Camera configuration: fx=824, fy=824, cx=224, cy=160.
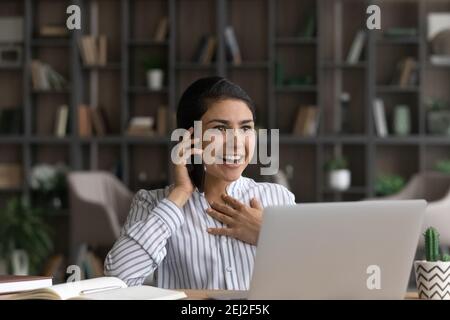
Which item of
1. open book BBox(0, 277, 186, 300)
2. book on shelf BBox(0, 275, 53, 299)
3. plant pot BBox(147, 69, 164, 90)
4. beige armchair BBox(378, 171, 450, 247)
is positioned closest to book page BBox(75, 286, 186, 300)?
open book BBox(0, 277, 186, 300)

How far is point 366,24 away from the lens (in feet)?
21.1

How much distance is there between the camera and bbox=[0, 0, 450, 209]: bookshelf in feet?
21.0

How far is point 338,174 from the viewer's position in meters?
6.34

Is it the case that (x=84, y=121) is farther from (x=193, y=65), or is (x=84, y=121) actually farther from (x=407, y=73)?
(x=407, y=73)

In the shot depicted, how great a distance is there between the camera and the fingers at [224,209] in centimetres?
213

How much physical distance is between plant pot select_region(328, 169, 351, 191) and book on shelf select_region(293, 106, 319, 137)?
347 mm

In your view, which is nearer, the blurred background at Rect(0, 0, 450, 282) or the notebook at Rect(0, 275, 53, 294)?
the notebook at Rect(0, 275, 53, 294)

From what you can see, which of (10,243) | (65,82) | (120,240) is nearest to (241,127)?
(120,240)

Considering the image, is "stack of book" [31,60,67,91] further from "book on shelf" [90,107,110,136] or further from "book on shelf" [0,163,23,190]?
"book on shelf" [0,163,23,190]

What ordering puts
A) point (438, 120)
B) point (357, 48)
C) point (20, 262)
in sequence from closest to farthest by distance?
point (20, 262) < point (438, 120) < point (357, 48)

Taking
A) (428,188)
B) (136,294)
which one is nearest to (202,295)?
(136,294)

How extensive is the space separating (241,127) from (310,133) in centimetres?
427

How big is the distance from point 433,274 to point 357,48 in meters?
4.88
